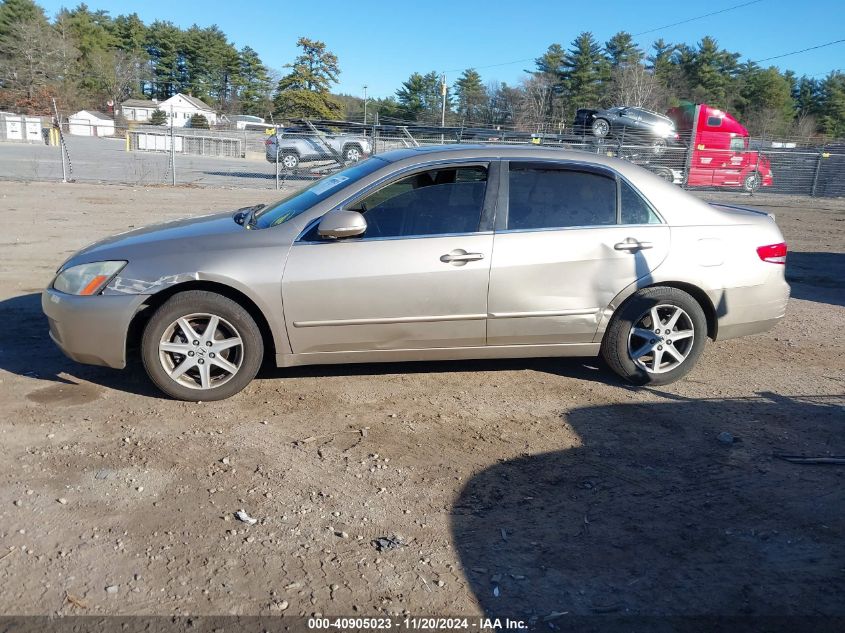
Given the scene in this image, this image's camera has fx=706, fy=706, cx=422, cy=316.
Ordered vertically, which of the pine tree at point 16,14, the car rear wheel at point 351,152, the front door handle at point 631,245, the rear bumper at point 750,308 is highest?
the pine tree at point 16,14

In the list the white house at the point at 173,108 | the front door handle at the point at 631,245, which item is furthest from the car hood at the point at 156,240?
the white house at the point at 173,108

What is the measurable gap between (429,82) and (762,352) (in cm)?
7979

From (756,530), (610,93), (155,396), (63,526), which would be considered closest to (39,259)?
(155,396)

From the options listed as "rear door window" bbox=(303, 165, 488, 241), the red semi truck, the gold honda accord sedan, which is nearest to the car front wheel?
the red semi truck

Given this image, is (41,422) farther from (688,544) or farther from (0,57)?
(0,57)

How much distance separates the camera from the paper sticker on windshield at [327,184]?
4.87m

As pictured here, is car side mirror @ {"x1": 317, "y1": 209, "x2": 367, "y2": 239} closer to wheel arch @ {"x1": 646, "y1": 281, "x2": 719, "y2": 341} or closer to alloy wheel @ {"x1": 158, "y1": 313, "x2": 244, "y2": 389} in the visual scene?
alloy wheel @ {"x1": 158, "y1": 313, "x2": 244, "y2": 389}

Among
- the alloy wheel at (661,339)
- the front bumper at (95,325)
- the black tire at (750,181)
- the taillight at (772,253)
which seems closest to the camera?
the front bumper at (95,325)

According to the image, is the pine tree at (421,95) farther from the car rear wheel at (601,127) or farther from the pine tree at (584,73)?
the car rear wheel at (601,127)

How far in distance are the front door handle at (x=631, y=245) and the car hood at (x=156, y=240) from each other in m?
→ 2.52

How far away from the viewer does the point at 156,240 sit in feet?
14.9

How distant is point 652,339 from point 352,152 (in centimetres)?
2040

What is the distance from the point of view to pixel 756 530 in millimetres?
3201

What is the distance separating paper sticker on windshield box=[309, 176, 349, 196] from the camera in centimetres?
487
